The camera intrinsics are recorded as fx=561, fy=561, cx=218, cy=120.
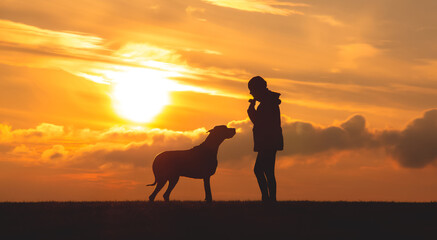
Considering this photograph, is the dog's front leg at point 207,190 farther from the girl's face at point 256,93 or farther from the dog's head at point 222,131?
the girl's face at point 256,93

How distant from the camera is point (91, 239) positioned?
966cm

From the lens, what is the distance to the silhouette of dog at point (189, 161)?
611 inches

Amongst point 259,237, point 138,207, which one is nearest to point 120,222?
point 138,207

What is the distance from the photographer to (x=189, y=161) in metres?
15.6

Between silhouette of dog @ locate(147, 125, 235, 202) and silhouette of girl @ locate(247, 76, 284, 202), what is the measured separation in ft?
7.85

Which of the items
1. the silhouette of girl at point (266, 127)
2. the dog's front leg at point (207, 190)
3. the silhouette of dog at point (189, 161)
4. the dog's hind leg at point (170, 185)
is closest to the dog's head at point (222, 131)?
the silhouette of dog at point (189, 161)

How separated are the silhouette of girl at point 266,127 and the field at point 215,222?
90cm

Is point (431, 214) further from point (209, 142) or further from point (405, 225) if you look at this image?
point (209, 142)

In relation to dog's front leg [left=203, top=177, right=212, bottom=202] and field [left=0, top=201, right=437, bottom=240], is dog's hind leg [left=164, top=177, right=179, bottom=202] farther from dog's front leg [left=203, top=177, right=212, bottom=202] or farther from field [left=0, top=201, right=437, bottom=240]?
field [left=0, top=201, right=437, bottom=240]

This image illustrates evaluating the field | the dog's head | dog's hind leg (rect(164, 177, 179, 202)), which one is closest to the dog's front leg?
dog's hind leg (rect(164, 177, 179, 202))

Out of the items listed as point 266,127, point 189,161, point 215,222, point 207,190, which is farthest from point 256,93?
point 215,222

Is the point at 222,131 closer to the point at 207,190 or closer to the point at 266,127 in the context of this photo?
the point at 207,190

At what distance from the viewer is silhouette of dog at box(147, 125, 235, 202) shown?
50.9 ft

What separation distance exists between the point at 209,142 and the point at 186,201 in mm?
1777
